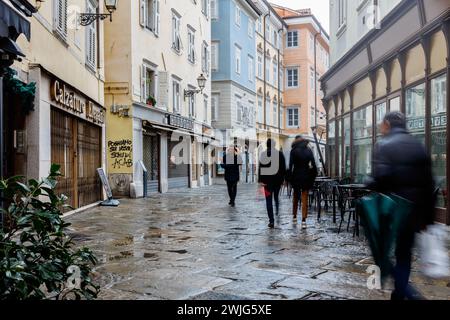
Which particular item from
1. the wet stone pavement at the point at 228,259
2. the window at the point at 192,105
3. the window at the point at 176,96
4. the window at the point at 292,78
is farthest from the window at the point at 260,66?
the wet stone pavement at the point at 228,259

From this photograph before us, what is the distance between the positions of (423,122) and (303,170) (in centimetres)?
291

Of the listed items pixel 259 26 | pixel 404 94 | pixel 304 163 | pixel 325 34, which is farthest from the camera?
pixel 325 34

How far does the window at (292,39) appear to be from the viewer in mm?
49500

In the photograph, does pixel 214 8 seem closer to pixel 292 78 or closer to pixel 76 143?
pixel 292 78

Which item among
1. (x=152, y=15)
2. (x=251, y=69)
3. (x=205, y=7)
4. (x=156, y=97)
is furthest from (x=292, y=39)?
(x=156, y=97)

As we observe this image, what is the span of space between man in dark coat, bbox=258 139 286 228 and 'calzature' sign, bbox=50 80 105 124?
472 cm

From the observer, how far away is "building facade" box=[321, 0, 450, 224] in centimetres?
1021

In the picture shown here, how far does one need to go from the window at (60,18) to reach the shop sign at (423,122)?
27.3 ft

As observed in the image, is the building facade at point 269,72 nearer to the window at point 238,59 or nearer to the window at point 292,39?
the window at point 292,39

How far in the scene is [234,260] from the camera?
694cm

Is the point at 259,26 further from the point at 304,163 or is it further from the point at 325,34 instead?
the point at 304,163

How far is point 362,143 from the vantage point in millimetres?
16375

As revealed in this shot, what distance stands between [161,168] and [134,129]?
371 centimetres
